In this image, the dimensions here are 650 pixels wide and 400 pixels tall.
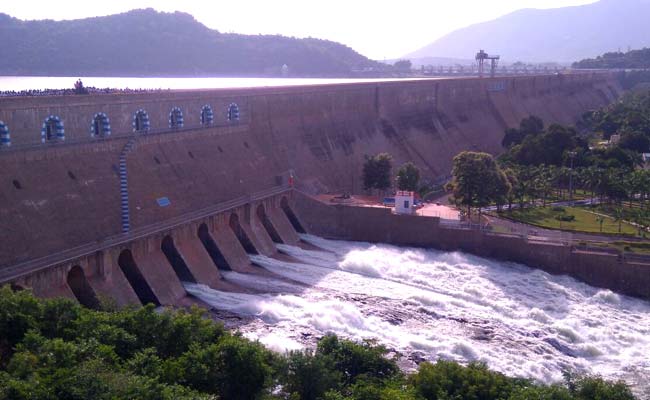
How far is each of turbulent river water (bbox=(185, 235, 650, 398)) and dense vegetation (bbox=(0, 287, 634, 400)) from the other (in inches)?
236

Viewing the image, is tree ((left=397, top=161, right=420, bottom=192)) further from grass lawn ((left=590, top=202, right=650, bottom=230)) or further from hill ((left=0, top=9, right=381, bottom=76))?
hill ((left=0, top=9, right=381, bottom=76))

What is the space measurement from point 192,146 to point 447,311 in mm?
17125

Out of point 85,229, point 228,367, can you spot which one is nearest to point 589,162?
point 85,229

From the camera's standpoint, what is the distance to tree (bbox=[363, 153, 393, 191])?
50625mm

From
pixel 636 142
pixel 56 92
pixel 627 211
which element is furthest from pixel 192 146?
pixel 636 142

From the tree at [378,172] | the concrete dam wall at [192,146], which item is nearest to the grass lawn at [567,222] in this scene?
the tree at [378,172]

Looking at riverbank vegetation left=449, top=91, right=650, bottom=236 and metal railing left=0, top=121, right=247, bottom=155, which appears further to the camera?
riverbank vegetation left=449, top=91, right=650, bottom=236

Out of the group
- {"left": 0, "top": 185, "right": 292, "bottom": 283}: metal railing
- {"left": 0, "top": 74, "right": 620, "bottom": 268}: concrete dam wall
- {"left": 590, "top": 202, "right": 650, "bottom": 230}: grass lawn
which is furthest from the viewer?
{"left": 590, "top": 202, "right": 650, "bottom": 230}: grass lawn

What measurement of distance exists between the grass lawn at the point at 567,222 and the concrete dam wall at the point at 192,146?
42.4 ft

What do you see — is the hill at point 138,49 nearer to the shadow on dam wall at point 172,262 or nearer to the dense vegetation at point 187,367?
the shadow on dam wall at point 172,262

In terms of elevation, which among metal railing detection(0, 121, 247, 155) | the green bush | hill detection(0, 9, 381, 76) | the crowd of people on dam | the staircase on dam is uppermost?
hill detection(0, 9, 381, 76)

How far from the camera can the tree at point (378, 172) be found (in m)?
50.6

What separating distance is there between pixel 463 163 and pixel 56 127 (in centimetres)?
2457

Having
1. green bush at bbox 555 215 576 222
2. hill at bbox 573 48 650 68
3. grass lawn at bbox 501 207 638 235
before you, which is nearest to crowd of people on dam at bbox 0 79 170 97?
grass lawn at bbox 501 207 638 235
